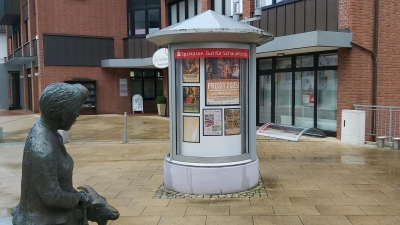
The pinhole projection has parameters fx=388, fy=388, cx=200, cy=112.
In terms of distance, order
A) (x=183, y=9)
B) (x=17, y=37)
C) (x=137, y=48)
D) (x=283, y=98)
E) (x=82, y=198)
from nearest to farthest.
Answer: (x=82, y=198) < (x=283, y=98) < (x=183, y=9) < (x=137, y=48) < (x=17, y=37)

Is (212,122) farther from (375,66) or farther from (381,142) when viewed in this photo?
(375,66)

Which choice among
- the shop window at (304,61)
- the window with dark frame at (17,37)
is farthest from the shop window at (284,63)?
the window with dark frame at (17,37)

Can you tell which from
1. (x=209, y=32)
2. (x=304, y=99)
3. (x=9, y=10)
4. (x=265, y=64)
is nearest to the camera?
(x=209, y=32)

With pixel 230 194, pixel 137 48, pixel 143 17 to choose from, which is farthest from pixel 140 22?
pixel 230 194

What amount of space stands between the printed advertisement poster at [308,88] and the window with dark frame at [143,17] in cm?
1265

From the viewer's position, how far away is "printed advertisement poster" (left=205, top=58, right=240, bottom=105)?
6250 mm

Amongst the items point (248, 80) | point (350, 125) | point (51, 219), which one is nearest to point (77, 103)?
point (51, 219)

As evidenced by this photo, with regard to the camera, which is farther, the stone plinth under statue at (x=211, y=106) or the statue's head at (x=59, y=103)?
the stone plinth under statue at (x=211, y=106)

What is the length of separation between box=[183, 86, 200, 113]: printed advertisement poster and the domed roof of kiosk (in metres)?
0.79

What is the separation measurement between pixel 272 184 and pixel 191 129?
1789 millimetres

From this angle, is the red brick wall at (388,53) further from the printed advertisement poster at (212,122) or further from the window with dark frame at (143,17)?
the window with dark frame at (143,17)

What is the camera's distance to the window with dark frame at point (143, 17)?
24156mm

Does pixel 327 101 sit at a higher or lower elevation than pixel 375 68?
lower

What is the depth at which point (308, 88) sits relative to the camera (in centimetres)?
1373
